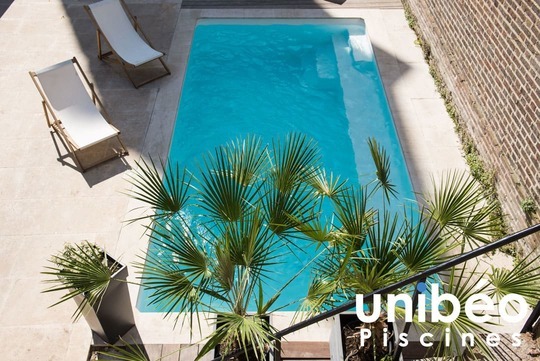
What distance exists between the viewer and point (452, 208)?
13.2 ft

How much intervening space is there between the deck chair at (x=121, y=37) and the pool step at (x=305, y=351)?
4893 millimetres

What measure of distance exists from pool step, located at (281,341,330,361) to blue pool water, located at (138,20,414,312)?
4.74 ft

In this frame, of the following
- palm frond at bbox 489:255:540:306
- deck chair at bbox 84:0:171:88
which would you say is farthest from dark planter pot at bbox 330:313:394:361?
deck chair at bbox 84:0:171:88

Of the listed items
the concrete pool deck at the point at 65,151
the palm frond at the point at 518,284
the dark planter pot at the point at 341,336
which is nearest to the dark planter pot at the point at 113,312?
the concrete pool deck at the point at 65,151

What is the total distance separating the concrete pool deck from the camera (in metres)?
5.32

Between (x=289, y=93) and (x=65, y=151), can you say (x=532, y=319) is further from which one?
(x=65, y=151)

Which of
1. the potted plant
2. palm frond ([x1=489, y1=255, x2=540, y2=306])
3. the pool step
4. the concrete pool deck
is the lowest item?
the pool step

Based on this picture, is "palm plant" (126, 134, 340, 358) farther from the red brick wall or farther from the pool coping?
the red brick wall

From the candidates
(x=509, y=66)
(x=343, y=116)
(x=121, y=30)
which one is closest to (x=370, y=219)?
(x=509, y=66)

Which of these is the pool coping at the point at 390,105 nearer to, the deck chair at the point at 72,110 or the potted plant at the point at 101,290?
the potted plant at the point at 101,290

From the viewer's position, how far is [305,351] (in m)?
4.69

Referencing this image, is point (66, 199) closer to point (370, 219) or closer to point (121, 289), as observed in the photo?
point (121, 289)

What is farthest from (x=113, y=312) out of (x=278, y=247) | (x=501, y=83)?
(x=501, y=83)

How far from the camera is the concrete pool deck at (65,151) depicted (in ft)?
17.5
